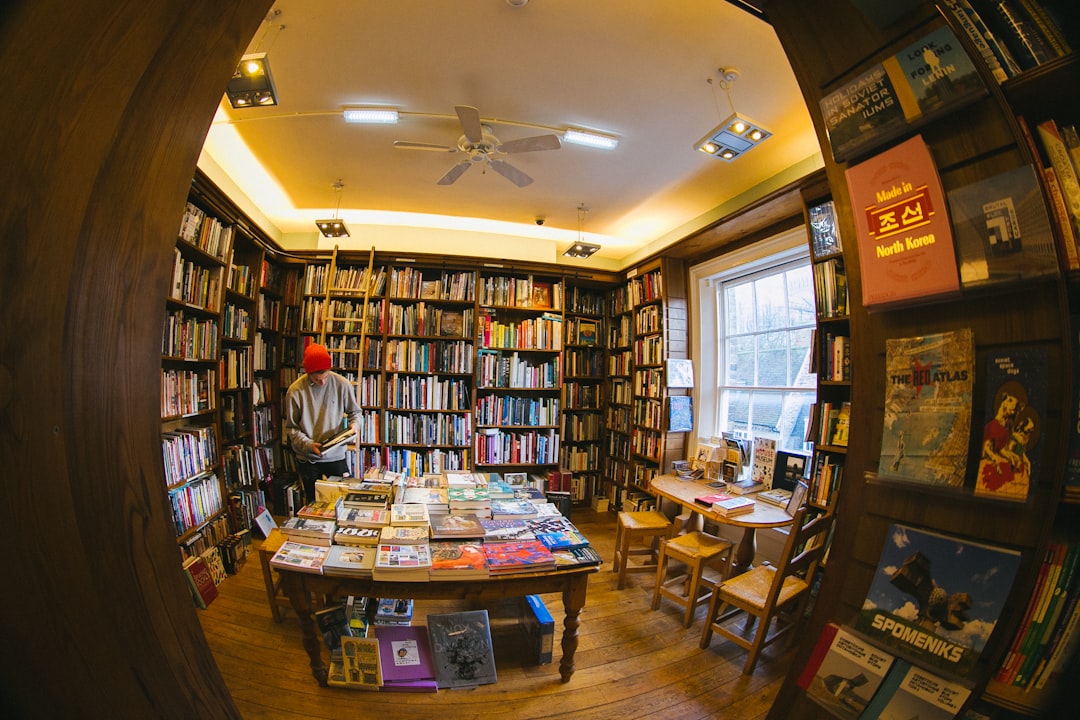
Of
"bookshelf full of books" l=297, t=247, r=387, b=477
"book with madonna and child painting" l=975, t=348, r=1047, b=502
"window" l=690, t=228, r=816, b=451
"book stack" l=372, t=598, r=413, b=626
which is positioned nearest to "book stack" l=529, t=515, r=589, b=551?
"book stack" l=372, t=598, r=413, b=626

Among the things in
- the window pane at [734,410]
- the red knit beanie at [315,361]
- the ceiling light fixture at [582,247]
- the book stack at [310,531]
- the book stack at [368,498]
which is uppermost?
the ceiling light fixture at [582,247]

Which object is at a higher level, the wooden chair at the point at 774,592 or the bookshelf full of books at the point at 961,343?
the bookshelf full of books at the point at 961,343

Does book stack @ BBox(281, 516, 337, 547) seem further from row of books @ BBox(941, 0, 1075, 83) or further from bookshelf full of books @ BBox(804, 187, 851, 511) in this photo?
bookshelf full of books @ BBox(804, 187, 851, 511)

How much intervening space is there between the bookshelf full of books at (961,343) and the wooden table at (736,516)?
1523mm

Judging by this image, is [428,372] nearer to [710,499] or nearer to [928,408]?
[710,499]

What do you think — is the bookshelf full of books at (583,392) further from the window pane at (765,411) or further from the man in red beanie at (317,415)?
the man in red beanie at (317,415)

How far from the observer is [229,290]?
2.92 metres

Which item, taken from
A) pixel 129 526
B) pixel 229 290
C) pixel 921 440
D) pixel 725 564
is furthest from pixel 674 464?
pixel 229 290

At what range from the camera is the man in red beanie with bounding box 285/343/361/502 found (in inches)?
111

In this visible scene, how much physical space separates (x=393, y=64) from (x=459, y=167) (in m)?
0.65

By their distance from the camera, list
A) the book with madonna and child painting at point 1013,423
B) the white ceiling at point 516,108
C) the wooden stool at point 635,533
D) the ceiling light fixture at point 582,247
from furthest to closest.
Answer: the ceiling light fixture at point 582,247
the wooden stool at point 635,533
the white ceiling at point 516,108
the book with madonna and child painting at point 1013,423

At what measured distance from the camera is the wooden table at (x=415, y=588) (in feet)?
4.98

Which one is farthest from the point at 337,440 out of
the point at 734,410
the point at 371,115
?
the point at 734,410

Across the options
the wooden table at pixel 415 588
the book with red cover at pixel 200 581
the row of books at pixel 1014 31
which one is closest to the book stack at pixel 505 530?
the wooden table at pixel 415 588
